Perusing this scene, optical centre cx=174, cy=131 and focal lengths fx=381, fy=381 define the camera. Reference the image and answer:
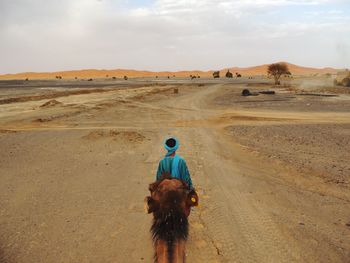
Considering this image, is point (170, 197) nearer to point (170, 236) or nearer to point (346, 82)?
point (170, 236)

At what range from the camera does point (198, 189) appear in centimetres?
898

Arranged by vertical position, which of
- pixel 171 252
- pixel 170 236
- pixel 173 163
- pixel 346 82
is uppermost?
pixel 173 163

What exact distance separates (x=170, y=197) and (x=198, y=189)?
4567 millimetres

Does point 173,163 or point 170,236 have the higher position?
point 173,163

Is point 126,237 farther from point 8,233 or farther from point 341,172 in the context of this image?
point 341,172

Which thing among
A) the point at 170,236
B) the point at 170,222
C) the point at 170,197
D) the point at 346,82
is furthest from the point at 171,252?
the point at 346,82

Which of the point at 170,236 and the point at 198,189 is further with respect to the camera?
the point at 198,189

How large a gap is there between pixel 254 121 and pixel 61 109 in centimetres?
1315

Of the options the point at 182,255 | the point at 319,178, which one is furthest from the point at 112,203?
the point at 319,178

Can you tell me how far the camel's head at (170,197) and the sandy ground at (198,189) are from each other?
143cm

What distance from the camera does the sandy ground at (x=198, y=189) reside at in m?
6.15

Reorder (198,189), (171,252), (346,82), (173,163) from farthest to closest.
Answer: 1. (346,82)
2. (198,189)
3. (173,163)
4. (171,252)

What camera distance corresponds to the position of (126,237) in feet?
21.4

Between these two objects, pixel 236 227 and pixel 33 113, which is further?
pixel 33 113
